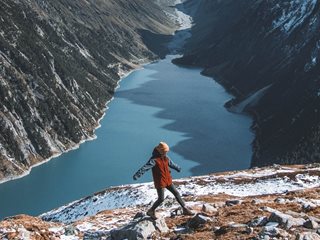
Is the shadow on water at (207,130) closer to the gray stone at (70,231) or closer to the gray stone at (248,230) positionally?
the gray stone at (70,231)

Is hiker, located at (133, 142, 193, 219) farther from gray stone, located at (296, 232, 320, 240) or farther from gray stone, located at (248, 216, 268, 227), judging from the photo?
gray stone, located at (296, 232, 320, 240)

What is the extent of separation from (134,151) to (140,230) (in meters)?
113

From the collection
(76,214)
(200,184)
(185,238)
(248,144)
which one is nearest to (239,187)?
(200,184)

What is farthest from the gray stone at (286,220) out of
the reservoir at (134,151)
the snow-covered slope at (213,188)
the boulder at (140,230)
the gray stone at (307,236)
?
the reservoir at (134,151)

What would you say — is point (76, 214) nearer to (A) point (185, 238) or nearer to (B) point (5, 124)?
(A) point (185, 238)

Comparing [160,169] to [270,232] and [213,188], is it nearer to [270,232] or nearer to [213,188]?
[270,232]

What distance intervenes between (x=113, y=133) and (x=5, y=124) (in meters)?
31.1

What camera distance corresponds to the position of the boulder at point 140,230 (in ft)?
73.7

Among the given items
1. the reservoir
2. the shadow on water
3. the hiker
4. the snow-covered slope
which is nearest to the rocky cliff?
the hiker

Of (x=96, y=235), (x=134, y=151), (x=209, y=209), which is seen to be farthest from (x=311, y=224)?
(x=134, y=151)

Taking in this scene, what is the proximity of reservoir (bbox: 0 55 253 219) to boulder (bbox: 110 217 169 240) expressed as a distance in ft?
261

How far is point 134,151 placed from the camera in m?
136

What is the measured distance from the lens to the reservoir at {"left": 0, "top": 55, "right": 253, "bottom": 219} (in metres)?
111

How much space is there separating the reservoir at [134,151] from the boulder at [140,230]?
7946 cm
